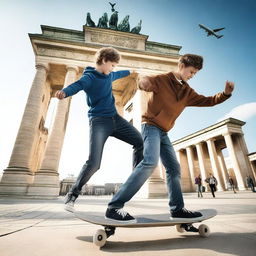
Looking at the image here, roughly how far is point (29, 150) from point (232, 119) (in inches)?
1198

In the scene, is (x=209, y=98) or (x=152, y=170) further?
(x=209, y=98)

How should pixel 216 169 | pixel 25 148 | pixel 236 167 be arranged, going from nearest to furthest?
pixel 25 148, pixel 236 167, pixel 216 169

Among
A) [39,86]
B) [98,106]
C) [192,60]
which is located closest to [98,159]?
[98,106]

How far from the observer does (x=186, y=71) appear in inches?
83.8

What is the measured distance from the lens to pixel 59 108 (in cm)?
1196

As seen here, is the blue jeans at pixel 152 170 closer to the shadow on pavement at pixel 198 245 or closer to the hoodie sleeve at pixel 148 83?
the shadow on pavement at pixel 198 245

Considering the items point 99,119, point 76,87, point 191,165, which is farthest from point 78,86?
point 191,165

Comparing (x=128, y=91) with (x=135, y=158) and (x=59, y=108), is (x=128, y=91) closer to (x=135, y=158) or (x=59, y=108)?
(x=59, y=108)

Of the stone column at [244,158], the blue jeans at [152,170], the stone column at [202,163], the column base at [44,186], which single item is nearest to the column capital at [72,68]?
the column base at [44,186]

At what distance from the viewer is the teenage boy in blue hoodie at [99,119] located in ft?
6.73

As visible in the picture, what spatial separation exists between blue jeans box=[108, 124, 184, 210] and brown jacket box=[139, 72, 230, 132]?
5.0 inches

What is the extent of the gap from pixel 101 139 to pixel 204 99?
150 centimetres

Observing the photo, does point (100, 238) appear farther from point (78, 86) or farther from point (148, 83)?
point (78, 86)

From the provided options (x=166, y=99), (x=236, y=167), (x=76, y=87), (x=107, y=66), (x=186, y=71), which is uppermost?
(x=236, y=167)
